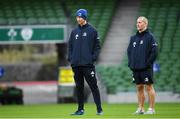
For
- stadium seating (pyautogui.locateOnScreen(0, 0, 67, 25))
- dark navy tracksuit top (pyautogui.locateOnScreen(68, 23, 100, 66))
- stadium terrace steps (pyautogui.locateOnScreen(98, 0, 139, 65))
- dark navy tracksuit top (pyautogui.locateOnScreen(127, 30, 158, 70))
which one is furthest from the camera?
stadium seating (pyautogui.locateOnScreen(0, 0, 67, 25))

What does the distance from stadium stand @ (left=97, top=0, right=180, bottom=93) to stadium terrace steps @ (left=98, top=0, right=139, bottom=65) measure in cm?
59

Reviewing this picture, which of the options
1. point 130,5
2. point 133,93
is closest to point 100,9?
point 130,5

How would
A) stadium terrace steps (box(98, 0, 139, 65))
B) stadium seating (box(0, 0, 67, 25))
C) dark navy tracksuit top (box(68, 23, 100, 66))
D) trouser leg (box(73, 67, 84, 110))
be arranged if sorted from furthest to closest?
stadium seating (box(0, 0, 67, 25)) → stadium terrace steps (box(98, 0, 139, 65)) → trouser leg (box(73, 67, 84, 110)) → dark navy tracksuit top (box(68, 23, 100, 66))

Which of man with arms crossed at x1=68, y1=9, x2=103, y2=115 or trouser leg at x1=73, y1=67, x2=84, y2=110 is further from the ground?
man with arms crossed at x1=68, y1=9, x2=103, y2=115

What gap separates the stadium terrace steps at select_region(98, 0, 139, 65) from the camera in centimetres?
2890

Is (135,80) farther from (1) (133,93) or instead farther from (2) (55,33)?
(2) (55,33)

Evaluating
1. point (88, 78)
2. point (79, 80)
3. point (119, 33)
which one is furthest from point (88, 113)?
point (119, 33)

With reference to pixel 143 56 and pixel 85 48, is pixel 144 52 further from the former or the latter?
pixel 85 48

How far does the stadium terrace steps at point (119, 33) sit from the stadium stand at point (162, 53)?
59 centimetres

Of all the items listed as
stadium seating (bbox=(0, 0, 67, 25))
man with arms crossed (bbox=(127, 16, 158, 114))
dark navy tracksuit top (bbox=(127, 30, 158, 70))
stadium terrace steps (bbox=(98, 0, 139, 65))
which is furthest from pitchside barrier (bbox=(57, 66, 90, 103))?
dark navy tracksuit top (bbox=(127, 30, 158, 70))

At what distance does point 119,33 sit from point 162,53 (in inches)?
101

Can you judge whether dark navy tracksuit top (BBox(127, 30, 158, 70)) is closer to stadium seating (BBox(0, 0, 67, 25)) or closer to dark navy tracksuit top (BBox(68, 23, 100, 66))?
dark navy tracksuit top (BBox(68, 23, 100, 66))

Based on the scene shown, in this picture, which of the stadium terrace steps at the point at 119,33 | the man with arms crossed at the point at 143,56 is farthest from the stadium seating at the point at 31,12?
the man with arms crossed at the point at 143,56

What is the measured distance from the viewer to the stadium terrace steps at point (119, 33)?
2890cm
